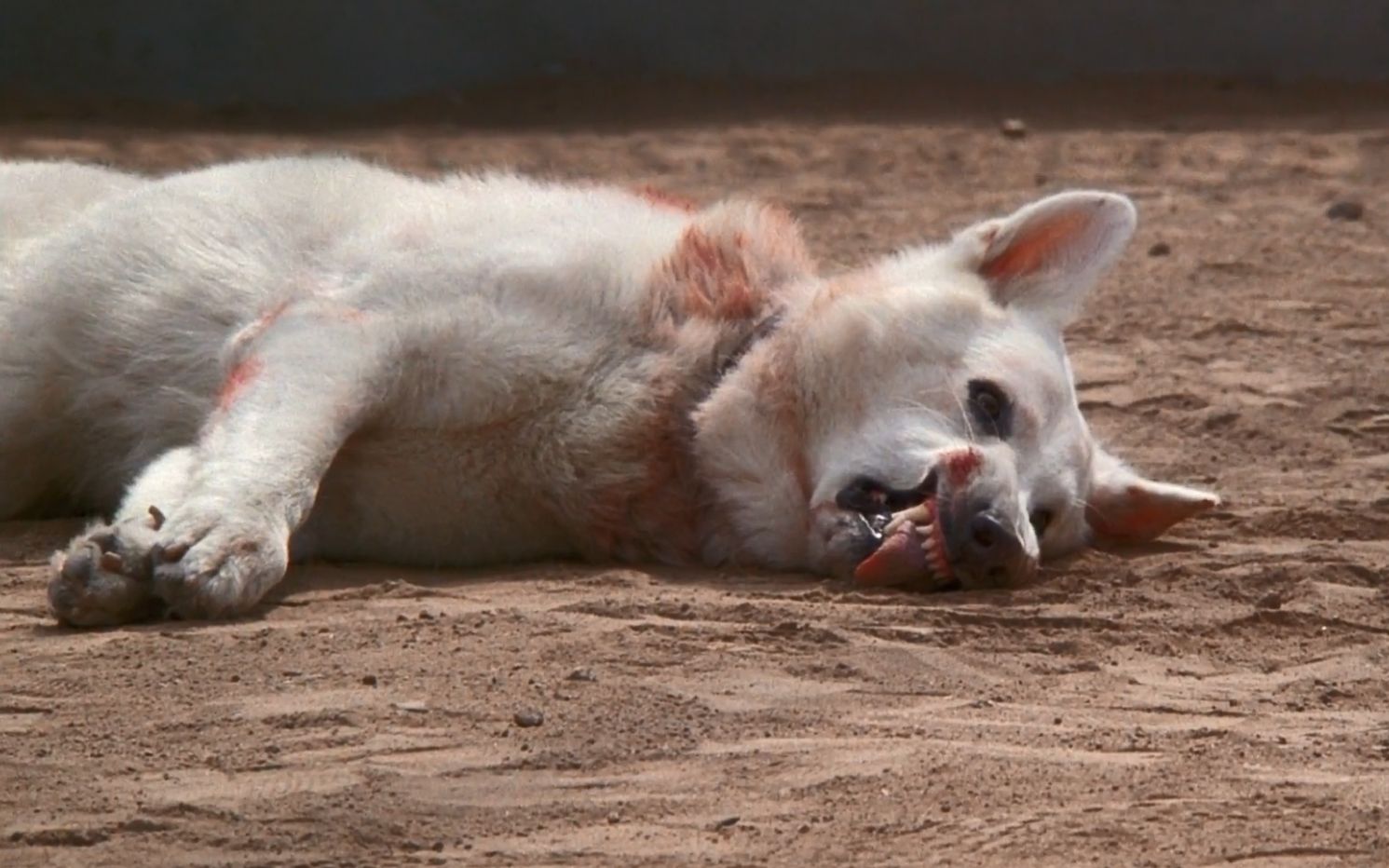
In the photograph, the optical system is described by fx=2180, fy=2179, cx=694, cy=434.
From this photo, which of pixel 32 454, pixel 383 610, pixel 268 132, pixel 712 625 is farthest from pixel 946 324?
pixel 268 132

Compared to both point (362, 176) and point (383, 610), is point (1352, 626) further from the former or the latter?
point (362, 176)

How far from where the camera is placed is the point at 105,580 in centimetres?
449

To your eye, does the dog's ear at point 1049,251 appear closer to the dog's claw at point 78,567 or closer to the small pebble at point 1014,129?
the dog's claw at point 78,567

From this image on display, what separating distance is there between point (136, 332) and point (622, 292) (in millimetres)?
1240

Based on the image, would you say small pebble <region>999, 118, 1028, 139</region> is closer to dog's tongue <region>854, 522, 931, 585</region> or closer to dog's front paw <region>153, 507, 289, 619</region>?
dog's tongue <region>854, 522, 931, 585</region>

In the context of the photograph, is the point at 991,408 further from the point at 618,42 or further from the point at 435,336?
the point at 618,42

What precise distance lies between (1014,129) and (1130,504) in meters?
5.79

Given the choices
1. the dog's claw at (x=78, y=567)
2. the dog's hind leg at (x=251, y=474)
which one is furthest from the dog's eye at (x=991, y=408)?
the dog's claw at (x=78, y=567)

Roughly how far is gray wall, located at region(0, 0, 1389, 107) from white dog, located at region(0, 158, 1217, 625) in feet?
19.7

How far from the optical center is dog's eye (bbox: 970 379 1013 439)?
17.0 feet

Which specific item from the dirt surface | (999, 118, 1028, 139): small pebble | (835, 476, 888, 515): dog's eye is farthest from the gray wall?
(835, 476, 888, 515): dog's eye

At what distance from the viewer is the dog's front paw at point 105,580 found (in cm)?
448

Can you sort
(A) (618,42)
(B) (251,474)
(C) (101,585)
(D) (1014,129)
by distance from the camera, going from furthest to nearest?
(A) (618,42) < (D) (1014,129) < (B) (251,474) < (C) (101,585)

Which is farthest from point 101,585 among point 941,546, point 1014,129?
point 1014,129
